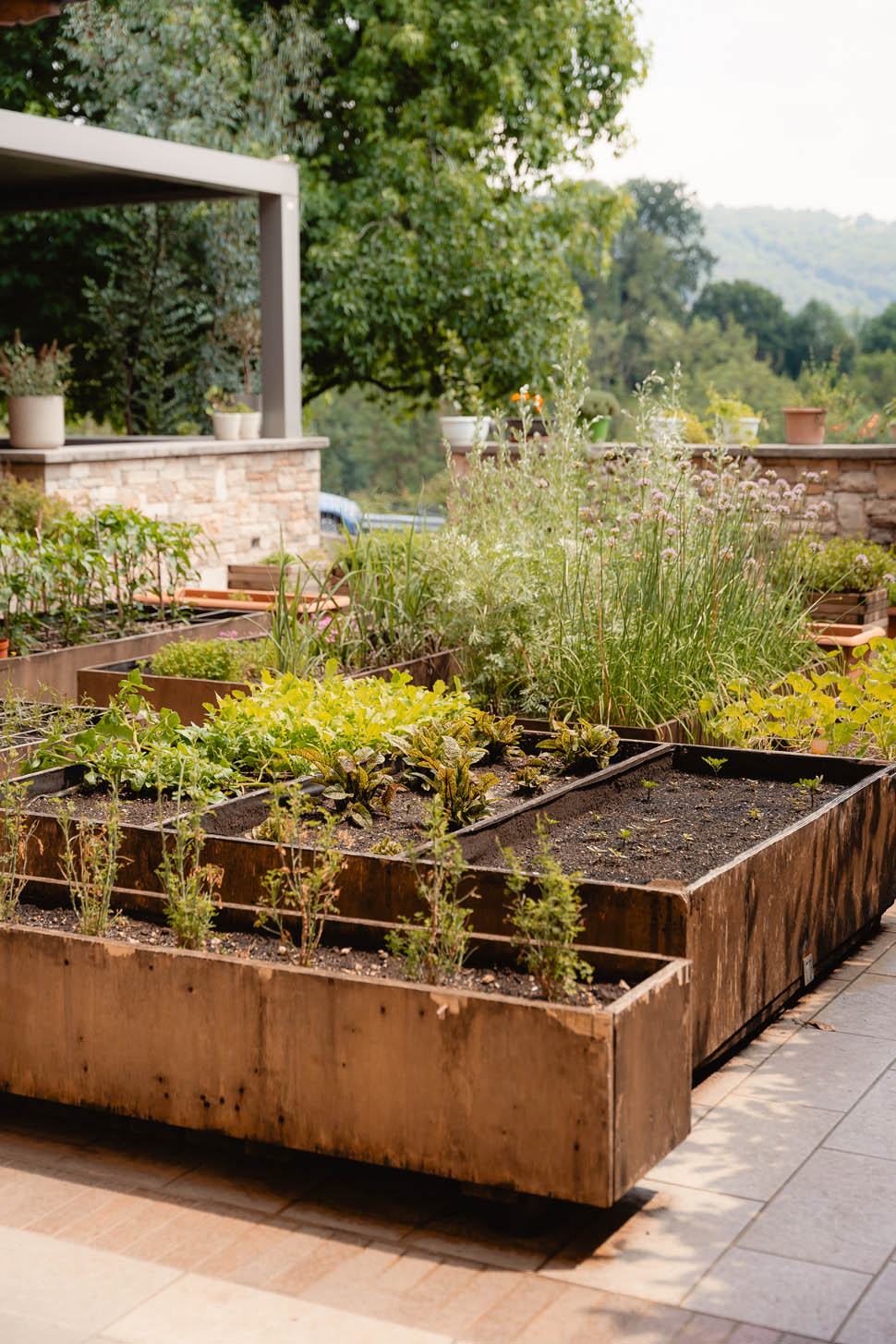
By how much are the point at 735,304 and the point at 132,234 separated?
3805 centimetres

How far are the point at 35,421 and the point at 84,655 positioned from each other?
3.95 metres

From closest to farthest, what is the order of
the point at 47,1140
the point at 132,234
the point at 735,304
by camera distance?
1. the point at 47,1140
2. the point at 132,234
3. the point at 735,304

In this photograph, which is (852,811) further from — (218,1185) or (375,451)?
(375,451)

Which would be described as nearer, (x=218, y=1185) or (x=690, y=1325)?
(x=690, y=1325)

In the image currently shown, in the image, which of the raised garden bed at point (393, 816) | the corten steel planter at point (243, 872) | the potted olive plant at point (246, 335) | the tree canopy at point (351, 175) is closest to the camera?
the corten steel planter at point (243, 872)

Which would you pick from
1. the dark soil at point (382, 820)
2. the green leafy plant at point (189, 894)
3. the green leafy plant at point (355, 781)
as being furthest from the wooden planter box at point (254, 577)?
the green leafy plant at point (189, 894)

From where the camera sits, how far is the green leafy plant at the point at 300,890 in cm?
294

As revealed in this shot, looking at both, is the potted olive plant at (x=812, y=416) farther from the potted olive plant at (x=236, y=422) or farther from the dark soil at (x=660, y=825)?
the dark soil at (x=660, y=825)

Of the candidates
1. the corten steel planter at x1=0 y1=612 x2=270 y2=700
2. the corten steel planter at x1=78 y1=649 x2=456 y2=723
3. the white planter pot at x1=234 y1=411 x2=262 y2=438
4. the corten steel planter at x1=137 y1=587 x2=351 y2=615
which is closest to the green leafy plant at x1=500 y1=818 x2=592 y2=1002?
the corten steel planter at x1=78 y1=649 x2=456 y2=723

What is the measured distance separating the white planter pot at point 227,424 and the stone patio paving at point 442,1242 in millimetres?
9041

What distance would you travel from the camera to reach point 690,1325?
2.31m

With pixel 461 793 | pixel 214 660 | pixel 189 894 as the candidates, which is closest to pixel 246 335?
pixel 214 660

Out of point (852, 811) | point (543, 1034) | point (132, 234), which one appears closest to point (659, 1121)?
point (543, 1034)

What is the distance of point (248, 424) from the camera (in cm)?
1200
